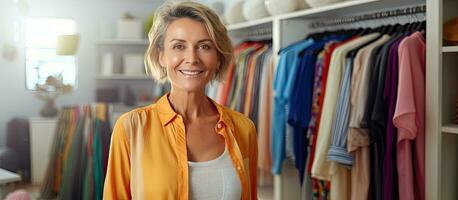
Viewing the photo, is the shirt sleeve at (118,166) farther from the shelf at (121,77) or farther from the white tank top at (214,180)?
the shelf at (121,77)

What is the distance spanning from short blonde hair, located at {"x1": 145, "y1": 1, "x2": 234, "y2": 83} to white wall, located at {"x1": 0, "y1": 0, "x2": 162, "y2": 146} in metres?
1.31

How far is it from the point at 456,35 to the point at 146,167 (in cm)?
111

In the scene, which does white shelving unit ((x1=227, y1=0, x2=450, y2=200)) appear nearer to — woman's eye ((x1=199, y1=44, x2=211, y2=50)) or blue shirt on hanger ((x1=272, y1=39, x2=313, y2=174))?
blue shirt on hanger ((x1=272, y1=39, x2=313, y2=174))

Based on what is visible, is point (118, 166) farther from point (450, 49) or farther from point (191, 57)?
point (450, 49)

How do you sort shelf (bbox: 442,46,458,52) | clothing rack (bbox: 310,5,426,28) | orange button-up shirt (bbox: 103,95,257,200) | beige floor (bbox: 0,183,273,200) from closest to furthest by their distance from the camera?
orange button-up shirt (bbox: 103,95,257,200) → shelf (bbox: 442,46,458,52) → beige floor (bbox: 0,183,273,200) → clothing rack (bbox: 310,5,426,28)

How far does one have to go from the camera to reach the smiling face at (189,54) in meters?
1.01

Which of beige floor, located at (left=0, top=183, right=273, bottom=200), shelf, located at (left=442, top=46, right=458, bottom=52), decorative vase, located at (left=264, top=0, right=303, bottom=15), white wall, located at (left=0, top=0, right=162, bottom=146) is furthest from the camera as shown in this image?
decorative vase, located at (left=264, top=0, right=303, bottom=15)

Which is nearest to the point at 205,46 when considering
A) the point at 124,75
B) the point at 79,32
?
the point at 79,32

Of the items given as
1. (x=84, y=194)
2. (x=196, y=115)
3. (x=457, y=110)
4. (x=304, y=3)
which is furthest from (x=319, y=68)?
Result: (x=84, y=194)

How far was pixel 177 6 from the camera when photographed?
1034 mm

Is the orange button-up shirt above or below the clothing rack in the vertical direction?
below

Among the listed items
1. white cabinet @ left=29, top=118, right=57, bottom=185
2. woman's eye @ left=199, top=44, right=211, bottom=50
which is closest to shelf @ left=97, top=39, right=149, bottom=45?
white cabinet @ left=29, top=118, right=57, bottom=185

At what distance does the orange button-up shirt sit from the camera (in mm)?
985

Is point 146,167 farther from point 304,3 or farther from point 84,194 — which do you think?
point 304,3
